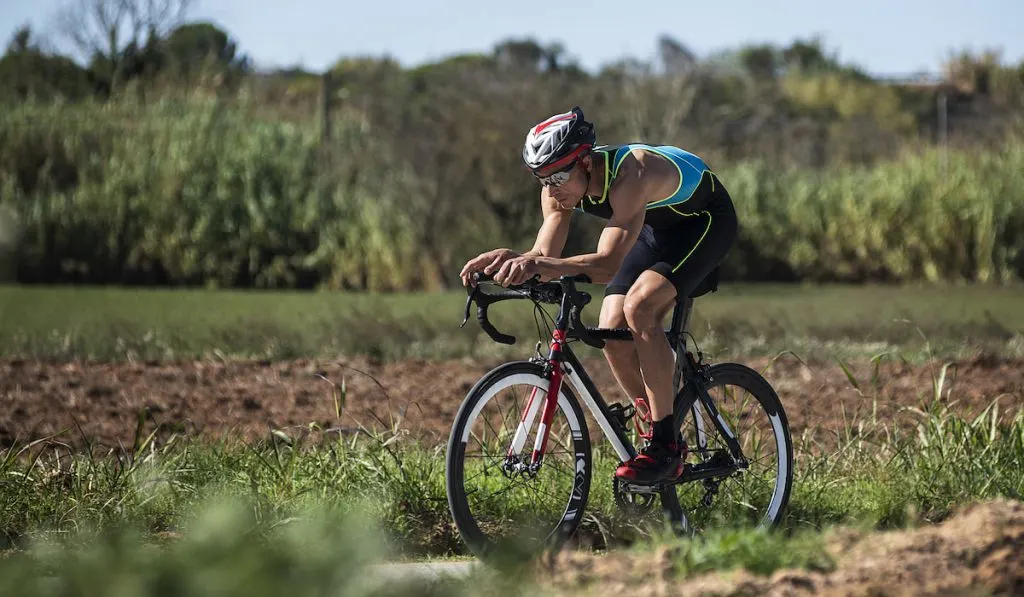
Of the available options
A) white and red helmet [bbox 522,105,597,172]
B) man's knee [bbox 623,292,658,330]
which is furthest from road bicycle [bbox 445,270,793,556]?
white and red helmet [bbox 522,105,597,172]

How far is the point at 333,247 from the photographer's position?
64.6 ft

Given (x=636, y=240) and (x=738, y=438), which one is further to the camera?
(x=738, y=438)

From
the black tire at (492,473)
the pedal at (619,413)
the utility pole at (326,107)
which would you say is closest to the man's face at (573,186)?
the black tire at (492,473)

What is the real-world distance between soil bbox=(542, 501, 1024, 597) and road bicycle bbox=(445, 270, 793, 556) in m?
0.97

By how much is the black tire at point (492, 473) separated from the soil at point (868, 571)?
108cm

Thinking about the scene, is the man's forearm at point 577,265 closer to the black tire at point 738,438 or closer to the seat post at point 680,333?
the seat post at point 680,333

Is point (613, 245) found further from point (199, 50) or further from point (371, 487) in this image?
point (199, 50)

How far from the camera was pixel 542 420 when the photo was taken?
5355 millimetres

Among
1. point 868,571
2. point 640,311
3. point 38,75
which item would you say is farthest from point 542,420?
point 38,75

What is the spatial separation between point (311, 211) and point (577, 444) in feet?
49.1

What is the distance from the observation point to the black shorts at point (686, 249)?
5.73 metres

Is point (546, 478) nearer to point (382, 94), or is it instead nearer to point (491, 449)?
point (491, 449)

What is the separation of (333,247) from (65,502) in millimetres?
14105

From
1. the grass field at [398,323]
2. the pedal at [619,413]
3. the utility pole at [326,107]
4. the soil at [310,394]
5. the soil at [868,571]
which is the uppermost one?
the utility pole at [326,107]
